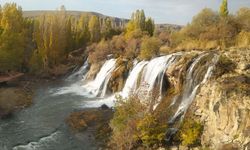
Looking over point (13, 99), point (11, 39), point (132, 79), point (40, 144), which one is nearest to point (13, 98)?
point (13, 99)

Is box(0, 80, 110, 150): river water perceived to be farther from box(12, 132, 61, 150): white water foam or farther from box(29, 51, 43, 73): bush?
box(29, 51, 43, 73): bush

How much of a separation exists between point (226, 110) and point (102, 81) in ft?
85.7

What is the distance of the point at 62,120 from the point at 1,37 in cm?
2262

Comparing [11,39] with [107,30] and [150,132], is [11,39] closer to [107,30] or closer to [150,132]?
[150,132]

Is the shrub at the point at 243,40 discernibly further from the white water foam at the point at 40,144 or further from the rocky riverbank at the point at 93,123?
the white water foam at the point at 40,144

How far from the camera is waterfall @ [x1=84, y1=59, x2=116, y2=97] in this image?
45.1m

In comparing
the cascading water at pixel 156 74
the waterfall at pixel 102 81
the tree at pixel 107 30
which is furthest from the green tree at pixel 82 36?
the cascading water at pixel 156 74

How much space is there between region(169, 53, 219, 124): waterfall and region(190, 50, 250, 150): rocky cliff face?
115 centimetres

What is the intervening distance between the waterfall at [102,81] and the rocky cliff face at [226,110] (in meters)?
20.8

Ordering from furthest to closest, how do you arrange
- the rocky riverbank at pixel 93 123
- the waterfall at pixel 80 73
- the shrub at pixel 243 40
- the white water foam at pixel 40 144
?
the waterfall at pixel 80 73 → the shrub at pixel 243 40 → the rocky riverbank at pixel 93 123 → the white water foam at pixel 40 144

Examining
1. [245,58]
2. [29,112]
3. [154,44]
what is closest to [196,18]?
[154,44]

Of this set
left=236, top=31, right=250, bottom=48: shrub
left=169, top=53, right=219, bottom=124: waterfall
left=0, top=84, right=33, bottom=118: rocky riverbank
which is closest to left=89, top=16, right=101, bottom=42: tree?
left=0, top=84, right=33, bottom=118: rocky riverbank

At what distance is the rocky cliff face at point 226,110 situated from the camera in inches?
826

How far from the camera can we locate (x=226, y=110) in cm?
2219
